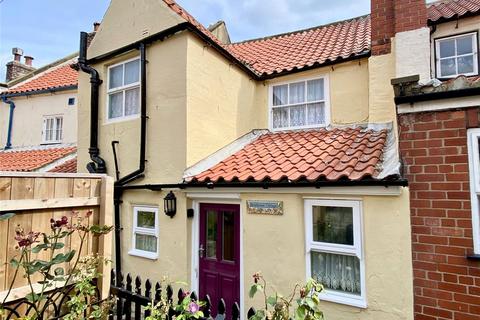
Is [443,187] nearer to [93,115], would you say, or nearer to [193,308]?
[193,308]

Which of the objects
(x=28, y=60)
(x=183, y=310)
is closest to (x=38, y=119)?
(x=28, y=60)

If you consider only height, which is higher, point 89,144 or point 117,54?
point 117,54

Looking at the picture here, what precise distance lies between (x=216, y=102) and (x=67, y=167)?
5.86 metres

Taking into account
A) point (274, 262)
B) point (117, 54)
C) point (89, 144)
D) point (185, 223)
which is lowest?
point (274, 262)

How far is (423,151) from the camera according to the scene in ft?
14.0

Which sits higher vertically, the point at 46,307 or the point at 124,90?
the point at 124,90

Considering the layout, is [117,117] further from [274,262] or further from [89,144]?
[274,262]

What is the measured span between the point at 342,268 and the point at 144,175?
488 centimetres

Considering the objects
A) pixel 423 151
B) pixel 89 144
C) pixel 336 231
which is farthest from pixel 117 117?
pixel 423 151

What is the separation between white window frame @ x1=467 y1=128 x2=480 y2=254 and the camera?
151 inches

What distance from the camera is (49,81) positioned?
13.4m

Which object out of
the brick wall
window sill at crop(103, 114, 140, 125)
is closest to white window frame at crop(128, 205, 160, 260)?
window sill at crop(103, 114, 140, 125)

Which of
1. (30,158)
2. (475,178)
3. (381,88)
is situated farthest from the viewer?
(30,158)

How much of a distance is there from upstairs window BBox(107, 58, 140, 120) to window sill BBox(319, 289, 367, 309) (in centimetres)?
602
